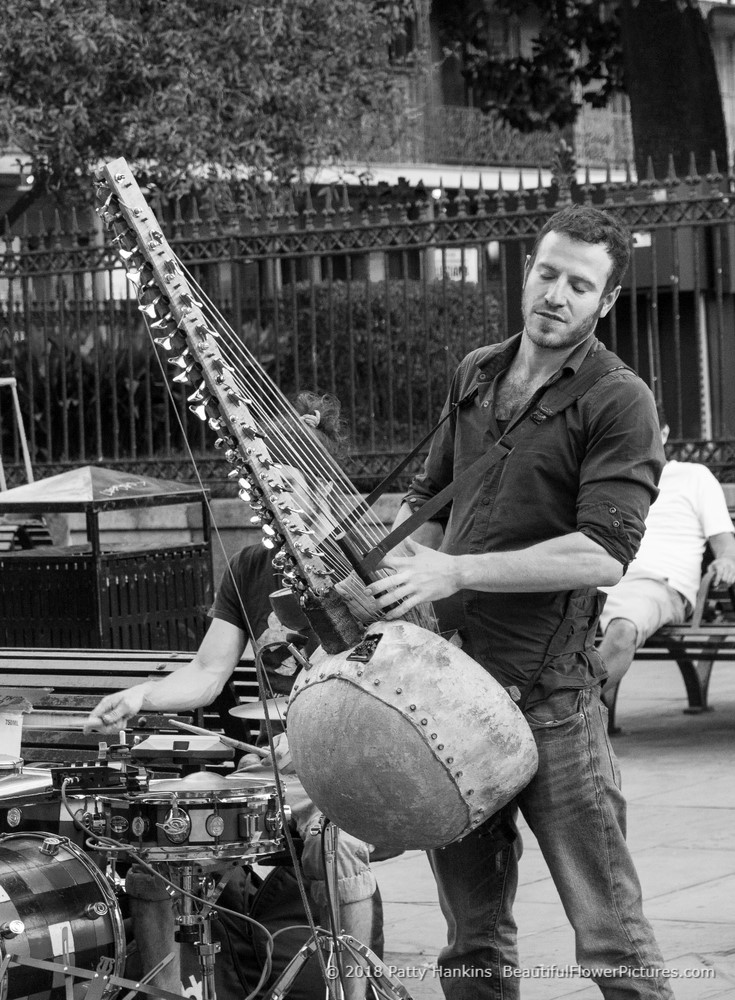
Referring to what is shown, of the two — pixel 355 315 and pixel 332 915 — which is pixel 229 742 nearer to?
pixel 332 915

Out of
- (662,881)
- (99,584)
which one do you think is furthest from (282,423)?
(99,584)

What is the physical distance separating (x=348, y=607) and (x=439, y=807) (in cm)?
39

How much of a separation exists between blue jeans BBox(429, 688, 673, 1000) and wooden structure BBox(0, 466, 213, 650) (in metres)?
4.37

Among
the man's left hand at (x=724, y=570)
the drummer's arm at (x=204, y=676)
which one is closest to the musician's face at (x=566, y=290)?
the drummer's arm at (x=204, y=676)

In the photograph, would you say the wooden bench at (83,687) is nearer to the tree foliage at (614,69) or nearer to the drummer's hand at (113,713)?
the drummer's hand at (113,713)

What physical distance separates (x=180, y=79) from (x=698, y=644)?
8.50 meters

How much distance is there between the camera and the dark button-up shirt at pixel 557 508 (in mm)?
3051

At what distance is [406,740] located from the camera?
2840mm

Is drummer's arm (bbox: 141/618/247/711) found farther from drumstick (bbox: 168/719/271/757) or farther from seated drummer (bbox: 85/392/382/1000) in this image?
drumstick (bbox: 168/719/271/757)

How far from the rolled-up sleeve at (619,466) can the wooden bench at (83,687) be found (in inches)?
63.5

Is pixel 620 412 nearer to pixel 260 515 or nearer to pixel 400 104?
pixel 260 515

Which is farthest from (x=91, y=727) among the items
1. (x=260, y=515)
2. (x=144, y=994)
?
(x=260, y=515)

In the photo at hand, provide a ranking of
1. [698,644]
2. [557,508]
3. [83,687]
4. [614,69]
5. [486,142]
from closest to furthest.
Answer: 1. [557,508]
2. [83,687]
3. [698,644]
4. [614,69]
5. [486,142]

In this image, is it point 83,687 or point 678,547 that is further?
point 678,547
